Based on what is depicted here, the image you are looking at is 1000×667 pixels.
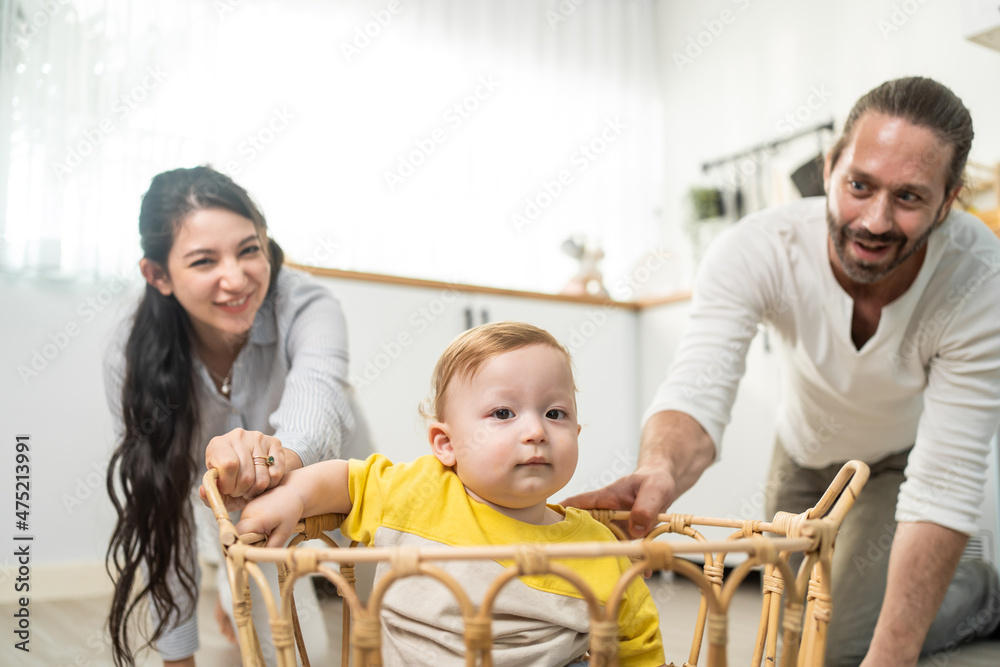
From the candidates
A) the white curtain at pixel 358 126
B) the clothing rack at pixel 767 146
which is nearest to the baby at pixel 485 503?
the white curtain at pixel 358 126

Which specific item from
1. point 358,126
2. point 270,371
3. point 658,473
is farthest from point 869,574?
point 358,126

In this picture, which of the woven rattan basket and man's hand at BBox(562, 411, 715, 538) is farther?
man's hand at BBox(562, 411, 715, 538)

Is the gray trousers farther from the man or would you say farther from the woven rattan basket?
the woven rattan basket

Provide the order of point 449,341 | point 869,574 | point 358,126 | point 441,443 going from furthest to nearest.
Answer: point 358,126
point 449,341
point 869,574
point 441,443

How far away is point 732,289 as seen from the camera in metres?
1.13

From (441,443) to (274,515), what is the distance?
0.17 metres

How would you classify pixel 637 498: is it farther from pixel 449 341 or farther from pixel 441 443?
pixel 449 341

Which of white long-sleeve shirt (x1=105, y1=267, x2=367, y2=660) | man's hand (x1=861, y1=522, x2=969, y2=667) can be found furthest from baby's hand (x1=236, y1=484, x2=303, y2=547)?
man's hand (x1=861, y1=522, x2=969, y2=667)

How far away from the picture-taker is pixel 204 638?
1383 mm

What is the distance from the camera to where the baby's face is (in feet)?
2.13

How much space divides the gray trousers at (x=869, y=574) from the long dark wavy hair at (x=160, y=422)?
1028mm

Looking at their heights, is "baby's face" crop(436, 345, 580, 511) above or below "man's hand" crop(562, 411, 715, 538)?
above

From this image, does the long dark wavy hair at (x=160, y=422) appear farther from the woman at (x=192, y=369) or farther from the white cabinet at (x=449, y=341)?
the white cabinet at (x=449, y=341)

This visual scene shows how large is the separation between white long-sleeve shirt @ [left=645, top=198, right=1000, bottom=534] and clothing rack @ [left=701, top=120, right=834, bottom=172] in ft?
5.42
